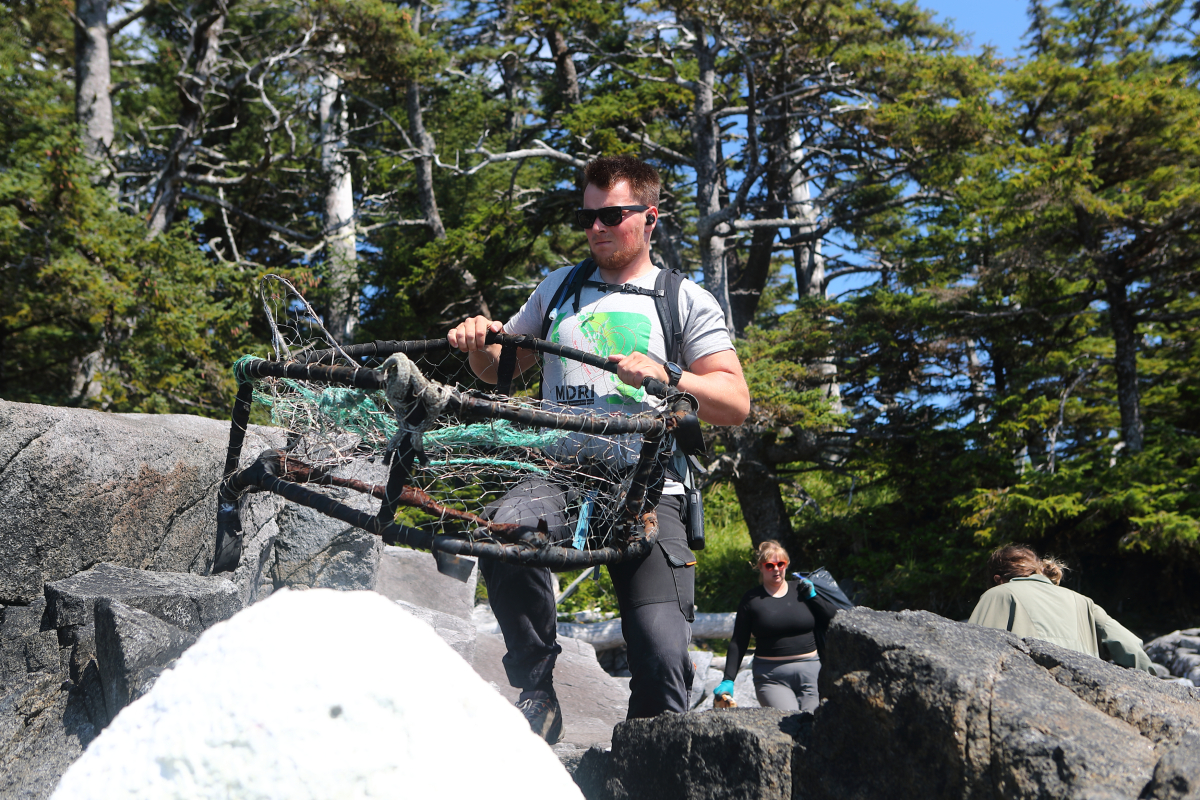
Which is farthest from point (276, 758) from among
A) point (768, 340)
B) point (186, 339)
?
point (768, 340)

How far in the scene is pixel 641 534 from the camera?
236 centimetres

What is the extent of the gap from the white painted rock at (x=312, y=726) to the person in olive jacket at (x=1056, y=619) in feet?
10.0

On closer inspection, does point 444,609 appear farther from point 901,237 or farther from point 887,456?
point 901,237

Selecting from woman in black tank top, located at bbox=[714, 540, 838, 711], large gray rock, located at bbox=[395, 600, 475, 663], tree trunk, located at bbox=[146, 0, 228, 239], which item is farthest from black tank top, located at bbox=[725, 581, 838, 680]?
tree trunk, located at bbox=[146, 0, 228, 239]

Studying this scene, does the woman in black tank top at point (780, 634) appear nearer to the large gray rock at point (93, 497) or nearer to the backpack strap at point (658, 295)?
the backpack strap at point (658, 295)

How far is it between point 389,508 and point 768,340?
1082 cm

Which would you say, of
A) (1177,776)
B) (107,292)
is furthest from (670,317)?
(107,292)

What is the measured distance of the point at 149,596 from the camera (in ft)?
10.1

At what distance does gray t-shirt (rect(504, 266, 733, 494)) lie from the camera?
269 cm

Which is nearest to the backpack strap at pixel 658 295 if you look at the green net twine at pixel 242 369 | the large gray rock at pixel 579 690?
the green net twine at pixel 242 369

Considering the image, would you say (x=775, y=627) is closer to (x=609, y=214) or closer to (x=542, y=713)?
(x=542, y=713)

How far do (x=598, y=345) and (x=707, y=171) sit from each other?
10.9 meters

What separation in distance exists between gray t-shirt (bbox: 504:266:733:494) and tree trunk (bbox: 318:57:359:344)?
11.5m

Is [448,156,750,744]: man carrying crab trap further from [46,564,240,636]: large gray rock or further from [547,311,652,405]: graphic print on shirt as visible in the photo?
[46,564,240,636]: large gray rock
